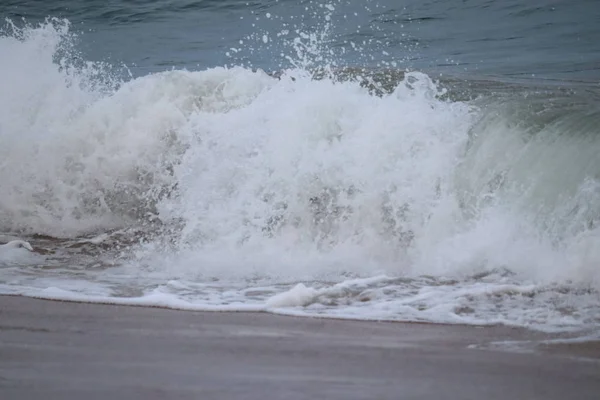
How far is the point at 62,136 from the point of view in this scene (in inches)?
346

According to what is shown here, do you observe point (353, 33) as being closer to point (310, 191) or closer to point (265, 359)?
point (310, 191)

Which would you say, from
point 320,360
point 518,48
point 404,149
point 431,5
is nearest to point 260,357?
point 320,360

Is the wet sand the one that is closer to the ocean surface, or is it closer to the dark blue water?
the ocean surface

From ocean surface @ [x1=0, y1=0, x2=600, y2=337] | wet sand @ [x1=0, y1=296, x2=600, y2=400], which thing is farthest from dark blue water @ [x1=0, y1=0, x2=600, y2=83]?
wet sand @ [x1=0, y1=296, x2=600, y2=400]

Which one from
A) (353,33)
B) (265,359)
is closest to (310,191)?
(265,359)

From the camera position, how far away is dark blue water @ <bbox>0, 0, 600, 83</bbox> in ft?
40.0

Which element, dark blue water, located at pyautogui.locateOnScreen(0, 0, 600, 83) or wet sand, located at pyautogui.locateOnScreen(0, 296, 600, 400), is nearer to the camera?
wet sand, located at pyautogui.locateOnScreen(0, 296, 600, 400)

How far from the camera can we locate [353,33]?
1540cm

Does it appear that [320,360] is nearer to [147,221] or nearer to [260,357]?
[260,357]

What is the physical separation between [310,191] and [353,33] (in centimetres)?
889

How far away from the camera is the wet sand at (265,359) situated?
3.20 meters

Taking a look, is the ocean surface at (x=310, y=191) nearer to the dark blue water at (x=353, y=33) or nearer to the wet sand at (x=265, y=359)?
the wet sand at (x=265, y=359)

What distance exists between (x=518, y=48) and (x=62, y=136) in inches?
Answer: 264

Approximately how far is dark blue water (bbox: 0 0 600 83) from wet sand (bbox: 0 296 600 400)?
6.29 meters
